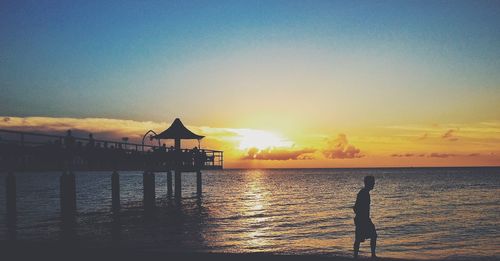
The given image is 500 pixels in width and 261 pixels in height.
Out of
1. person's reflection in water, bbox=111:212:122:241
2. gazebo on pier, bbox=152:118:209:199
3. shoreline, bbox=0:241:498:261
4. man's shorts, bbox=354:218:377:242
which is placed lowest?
person's reflection in water, bbox=111:212:122:241

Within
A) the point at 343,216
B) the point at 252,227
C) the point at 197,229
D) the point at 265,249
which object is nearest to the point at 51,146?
the point at 197,229

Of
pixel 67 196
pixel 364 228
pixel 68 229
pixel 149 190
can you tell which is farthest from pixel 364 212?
pixel 149 190

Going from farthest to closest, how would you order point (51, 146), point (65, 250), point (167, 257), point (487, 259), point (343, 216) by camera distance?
point (343, 216) < point (51, 146) < point (487, 259) < point (65, 250) < point (167, 257)

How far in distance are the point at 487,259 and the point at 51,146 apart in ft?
75.3

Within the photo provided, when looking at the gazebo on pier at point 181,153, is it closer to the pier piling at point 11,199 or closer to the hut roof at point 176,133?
the hut roof at point 176,133

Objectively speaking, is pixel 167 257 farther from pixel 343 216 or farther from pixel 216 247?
pixel 343 216

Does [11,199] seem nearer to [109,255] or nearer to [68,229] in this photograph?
[68,229]

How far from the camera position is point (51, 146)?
2856 cm

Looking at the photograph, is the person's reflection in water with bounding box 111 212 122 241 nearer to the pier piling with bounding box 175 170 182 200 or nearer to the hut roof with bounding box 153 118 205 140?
the hut roof with bounding box 153 118 205 140

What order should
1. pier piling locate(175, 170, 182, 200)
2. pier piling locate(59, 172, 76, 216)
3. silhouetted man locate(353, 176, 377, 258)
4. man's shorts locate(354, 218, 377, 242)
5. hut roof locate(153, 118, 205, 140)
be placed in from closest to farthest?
1. silhouetted man locate(353, 176, 377, 258)
2. man's shorts locate(354, 218, 377, 242)
3. pier piling locate(59, 172, 76, 216)
4. hut roof locate(153, 118, 205, 140)
5. pier piling locate(175, 170, 182, 200)

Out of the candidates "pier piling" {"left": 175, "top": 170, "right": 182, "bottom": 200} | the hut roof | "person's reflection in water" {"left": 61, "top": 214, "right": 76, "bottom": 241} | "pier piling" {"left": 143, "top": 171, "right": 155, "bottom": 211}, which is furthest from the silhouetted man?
"pier piling" {"left": 175, "top": 170, "right": 182, "bottom": 200}

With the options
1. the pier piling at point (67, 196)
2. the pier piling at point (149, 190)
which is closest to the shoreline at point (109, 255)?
the pier piling at point (67, 196)

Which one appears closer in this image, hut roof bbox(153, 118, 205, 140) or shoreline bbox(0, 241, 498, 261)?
shoreline bbox(0, 241, 498, 261)

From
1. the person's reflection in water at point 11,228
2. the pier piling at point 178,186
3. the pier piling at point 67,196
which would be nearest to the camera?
the person's reflection in water at point 11,228
